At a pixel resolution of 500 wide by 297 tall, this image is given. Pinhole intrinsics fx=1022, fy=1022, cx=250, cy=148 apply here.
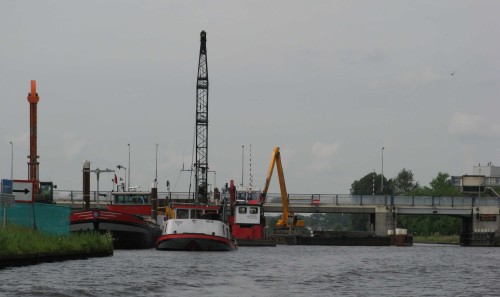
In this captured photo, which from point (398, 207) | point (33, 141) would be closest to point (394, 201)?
point (398, 207)

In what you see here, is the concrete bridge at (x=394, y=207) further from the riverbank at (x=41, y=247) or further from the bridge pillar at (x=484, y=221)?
the riverbank at (x=41, y=247)

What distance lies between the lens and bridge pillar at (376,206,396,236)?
14538 cm

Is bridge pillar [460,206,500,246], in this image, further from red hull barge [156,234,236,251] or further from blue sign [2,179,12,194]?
blue sign [2,179,12,194]

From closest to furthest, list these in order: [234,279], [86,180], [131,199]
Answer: [234,279], [86,180], [131,199]

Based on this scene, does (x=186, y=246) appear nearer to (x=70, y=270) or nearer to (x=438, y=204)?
(x=70, y=270)

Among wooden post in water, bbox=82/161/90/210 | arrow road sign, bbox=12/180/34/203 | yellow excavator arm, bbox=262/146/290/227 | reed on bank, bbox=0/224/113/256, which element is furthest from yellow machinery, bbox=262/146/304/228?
arrow road sign, bbox=12/180/34/203

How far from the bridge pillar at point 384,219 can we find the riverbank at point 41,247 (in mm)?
86157

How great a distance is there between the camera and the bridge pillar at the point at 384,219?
145 m

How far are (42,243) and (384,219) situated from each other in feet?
323

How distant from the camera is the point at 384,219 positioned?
479 ft

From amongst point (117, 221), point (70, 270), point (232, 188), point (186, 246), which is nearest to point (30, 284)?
point (70, 270)

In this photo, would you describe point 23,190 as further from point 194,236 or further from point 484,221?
point 484,221

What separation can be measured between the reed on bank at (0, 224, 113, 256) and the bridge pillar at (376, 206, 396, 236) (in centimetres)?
8575

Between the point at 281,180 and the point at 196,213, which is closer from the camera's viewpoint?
the point at 196,213
